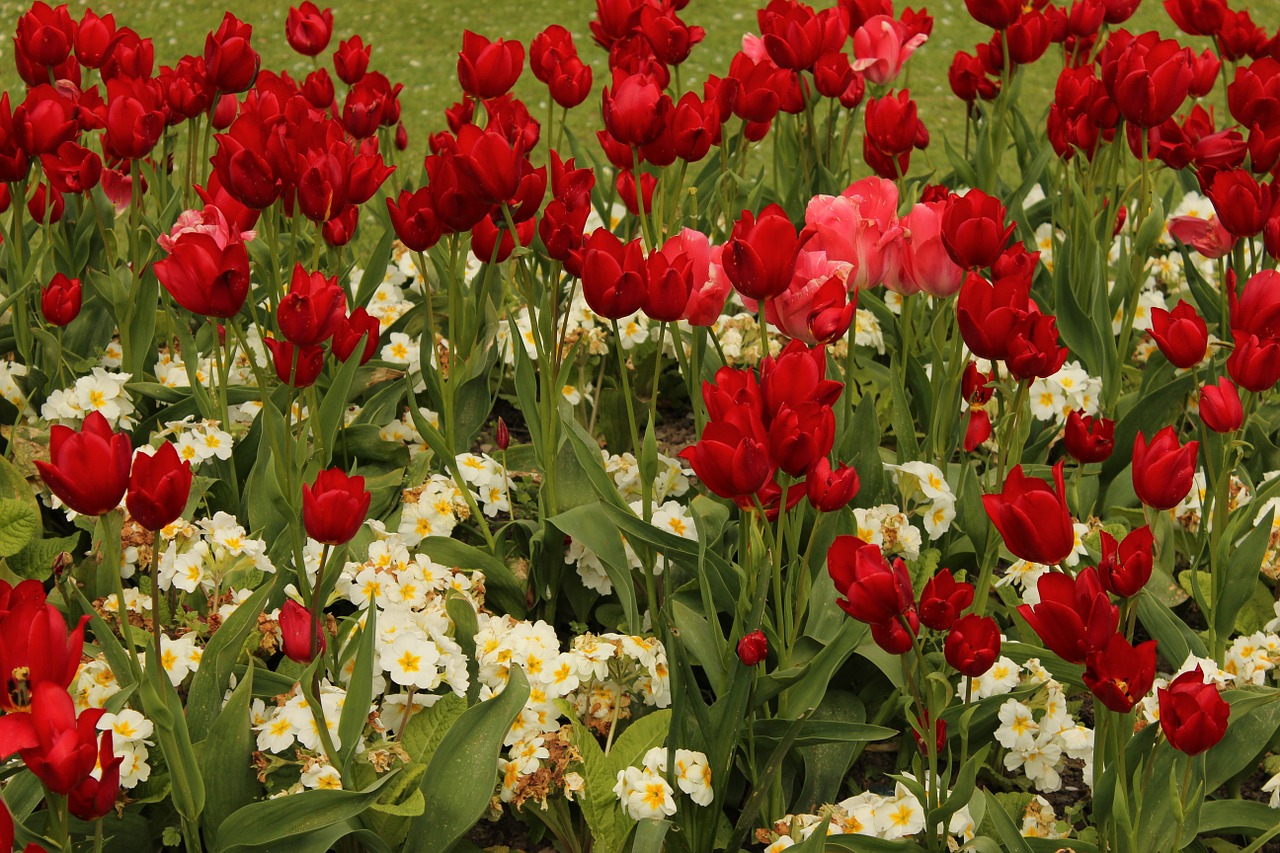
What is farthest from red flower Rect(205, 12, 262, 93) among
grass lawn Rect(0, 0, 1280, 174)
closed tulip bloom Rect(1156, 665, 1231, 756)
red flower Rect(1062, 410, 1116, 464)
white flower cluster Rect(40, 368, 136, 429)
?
grass lawn Rect(0, 0, 1280, 174)

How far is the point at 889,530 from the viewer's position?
2.26m

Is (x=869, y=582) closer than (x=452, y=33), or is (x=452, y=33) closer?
(x=869, y=582)

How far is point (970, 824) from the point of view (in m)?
1.86

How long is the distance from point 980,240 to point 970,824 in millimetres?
864

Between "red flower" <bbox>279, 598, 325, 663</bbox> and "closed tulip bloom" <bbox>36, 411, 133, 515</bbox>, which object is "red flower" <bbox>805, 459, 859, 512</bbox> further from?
"closed tulip bloom" <bbox>36, 411, 133, 515</bbox>

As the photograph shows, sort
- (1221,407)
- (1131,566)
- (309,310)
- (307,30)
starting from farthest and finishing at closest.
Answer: (307,30)
(1221,407)
(309,310)
(1131,566)

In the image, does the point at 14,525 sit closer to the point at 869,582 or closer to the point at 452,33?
the point at 869,582

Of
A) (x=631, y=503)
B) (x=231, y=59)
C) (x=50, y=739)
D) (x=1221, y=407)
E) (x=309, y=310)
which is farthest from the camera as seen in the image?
(x=231, y=59)

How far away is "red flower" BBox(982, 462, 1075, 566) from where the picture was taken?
1.48m

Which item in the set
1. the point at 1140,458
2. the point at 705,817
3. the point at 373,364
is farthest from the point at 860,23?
the point at 705,817

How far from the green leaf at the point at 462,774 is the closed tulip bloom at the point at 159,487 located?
0.51 metres

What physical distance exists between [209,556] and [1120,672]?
4.65 feet

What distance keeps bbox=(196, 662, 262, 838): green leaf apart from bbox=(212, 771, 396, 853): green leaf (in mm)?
102

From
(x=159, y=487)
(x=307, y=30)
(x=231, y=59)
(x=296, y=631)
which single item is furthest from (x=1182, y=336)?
(x=307, y=30)
